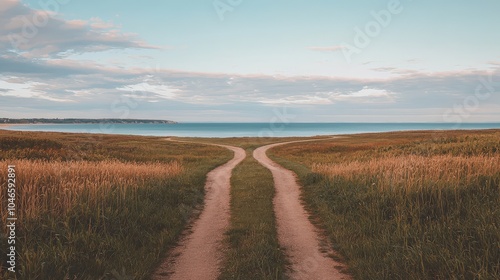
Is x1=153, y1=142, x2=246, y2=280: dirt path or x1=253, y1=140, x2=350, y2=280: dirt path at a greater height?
x1=253, y1=140, x2=350, y2=280: dirt path

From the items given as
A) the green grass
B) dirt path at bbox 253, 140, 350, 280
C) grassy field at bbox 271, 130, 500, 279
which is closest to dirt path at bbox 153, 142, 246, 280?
the green grass

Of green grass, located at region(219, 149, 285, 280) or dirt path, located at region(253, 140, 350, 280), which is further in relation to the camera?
dirt path, located at region(253, 140, 350, 280)

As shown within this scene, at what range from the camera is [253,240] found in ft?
27.7

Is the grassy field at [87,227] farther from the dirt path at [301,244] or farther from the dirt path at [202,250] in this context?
the dirt path at [301,244]

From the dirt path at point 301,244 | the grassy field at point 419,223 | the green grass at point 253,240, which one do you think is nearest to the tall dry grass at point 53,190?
the green grass at point 253,240

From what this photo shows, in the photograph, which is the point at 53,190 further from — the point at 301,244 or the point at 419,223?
the point at 419,223

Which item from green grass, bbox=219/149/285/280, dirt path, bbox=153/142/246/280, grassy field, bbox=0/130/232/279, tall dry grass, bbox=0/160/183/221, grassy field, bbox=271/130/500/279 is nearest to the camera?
grassy field, bbox=271/130/500/279

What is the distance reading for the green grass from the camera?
22.3 ft

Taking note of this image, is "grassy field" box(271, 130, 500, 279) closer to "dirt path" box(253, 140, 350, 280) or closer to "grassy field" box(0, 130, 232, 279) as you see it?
"dirt path" box(253, 140, 350, 280)

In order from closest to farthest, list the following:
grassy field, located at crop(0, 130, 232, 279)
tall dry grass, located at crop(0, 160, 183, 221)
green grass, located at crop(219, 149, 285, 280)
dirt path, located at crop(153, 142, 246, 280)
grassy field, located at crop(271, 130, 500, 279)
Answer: grassy field, located at crop(271, 130, 500, 279) < grassy field, located at crop(0, 130, 232, 279) < green grass, located at crop(219, 149, 285, 280) < dirt path, located at crop(153, 142, 246, 280) < tall dry grass, located at crop(0, 160, 183, 221)

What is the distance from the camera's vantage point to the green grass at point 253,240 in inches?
267

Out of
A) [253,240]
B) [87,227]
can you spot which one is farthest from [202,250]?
[87,227]

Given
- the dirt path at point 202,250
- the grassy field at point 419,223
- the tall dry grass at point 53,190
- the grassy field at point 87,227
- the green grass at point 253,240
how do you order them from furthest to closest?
the tall dry grass at point 53,190 < the dirt path at point 202,250 < the green grass at point 253,240 < the grassy field at point 87,227 < the grassy field at point 419,223

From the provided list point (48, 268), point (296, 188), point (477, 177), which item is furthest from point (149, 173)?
point (477, 177)
